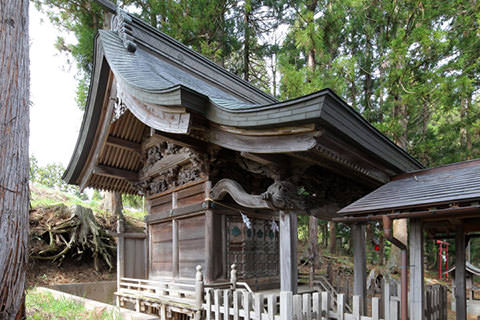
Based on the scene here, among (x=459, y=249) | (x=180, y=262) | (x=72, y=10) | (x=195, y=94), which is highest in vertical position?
(x=72, y=10)

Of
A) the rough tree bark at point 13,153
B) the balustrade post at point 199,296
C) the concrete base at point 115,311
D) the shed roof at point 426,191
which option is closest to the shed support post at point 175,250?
the balustrade post at point 199,296

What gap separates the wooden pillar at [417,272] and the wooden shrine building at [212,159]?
67 centimetres

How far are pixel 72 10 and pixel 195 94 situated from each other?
12148 millimetres

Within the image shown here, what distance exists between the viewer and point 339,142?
4.32 meters

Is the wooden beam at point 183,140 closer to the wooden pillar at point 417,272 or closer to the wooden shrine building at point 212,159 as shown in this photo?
the wooden shrine building at point 212,159

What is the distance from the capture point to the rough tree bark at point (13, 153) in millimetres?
3367

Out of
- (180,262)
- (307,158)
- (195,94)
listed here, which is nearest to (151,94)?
(195,94)

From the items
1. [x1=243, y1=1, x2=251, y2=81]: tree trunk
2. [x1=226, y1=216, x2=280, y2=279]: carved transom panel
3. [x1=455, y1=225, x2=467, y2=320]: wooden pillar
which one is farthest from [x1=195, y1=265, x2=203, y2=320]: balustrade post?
[x1=243, y1=1, x2=251, y2=81]: tree trunk

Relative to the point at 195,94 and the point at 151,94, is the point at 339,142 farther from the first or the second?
the point at 151,94

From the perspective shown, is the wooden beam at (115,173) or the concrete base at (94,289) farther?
the concrete base at (94,289)

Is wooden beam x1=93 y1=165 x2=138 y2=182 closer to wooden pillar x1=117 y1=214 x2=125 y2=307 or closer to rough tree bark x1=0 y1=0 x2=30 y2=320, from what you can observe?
wooden pillar x1=117 y1=214 x2=125 y2=307

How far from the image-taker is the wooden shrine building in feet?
14.4

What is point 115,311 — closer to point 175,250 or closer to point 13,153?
point 13,153

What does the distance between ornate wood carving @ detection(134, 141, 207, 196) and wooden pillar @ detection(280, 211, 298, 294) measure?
2334mm
